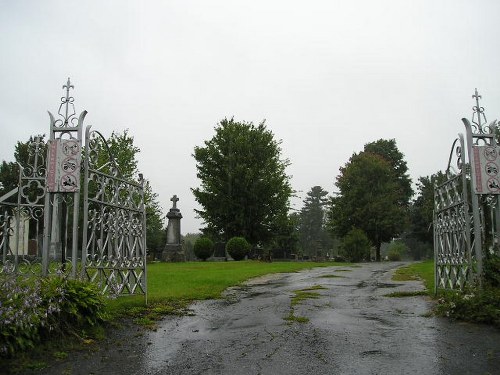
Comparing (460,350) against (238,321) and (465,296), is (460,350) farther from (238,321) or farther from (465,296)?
(238,321)

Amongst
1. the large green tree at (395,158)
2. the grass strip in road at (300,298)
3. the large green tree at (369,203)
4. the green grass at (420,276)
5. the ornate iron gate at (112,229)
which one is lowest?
the green grass at (420,276)

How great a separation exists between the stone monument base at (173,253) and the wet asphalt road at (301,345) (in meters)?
27.6

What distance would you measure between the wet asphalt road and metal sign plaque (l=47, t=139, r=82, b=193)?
95.1 inches

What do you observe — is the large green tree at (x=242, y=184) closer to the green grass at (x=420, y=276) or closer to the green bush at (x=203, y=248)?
the green bush at (x=203, y=248)

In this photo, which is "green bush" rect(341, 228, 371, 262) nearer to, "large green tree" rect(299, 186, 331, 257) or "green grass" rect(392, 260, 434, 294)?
"green grass" rect(392, 260, 434, 294)

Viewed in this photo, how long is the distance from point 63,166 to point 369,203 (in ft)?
141

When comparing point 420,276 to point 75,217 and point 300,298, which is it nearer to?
point 300,298

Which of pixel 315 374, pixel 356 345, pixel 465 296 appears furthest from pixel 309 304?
pixel 315 374

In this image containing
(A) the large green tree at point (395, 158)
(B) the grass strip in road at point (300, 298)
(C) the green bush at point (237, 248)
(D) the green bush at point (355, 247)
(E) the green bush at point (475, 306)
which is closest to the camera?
(E) the green bush at point (475, 306)

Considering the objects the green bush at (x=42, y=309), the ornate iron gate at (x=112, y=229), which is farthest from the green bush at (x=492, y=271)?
the green bush at (x=42, y=309)

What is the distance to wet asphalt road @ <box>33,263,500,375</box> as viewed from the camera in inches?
183

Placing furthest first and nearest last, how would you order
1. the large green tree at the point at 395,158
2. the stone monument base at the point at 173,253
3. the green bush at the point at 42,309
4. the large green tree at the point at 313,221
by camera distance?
the large green tree at the point at 313,221 < the large green tree at the point at 395,158 < the stone monument base at the point at 173,253 < the green bush at the point at 42,309

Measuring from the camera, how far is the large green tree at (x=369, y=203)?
46.9m

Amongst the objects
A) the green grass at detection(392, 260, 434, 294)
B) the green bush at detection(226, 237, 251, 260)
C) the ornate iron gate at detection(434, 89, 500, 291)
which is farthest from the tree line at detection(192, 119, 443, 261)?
the ornate iron gate at detection(434, 89, 500, 291)
